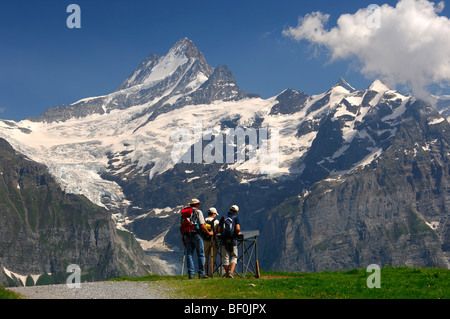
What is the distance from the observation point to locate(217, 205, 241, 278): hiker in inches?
1619

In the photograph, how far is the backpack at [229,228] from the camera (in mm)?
41125

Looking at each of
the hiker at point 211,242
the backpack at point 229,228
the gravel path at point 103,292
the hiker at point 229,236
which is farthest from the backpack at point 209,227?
the gravel path at point 103,292

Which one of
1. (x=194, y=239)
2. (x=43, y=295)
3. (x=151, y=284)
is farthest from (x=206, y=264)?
(x=43, y=295)

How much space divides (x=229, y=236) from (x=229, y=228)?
584 mm

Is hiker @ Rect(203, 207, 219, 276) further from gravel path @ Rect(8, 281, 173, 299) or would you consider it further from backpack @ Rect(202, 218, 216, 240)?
gravel path @ Rect(8, 281, 173, 299)

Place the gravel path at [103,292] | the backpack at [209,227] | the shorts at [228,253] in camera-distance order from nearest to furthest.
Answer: the gravel path at [103,292] → the backpack at [209,227] → the shorts at [228,253]

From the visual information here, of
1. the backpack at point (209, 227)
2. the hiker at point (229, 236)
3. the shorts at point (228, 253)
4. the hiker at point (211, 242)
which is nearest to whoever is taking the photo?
the hiker at point (229, 236)

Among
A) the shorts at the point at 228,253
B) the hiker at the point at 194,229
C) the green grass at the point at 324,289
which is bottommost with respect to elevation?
the green grass at the point at 324,289

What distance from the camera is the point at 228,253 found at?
4184cm

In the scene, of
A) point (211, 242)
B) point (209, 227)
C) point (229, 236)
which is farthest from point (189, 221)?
point (211, 242)

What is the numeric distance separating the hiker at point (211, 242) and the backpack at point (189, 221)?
1727 millimetres

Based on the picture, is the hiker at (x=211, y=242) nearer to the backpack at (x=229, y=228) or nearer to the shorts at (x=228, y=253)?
the backpack at (x=229, y=228)

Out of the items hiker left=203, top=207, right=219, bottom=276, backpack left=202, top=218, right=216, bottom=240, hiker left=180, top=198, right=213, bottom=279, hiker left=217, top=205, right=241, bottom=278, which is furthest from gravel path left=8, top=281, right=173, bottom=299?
hiker left=203, top=207, right=219, bottom=276
